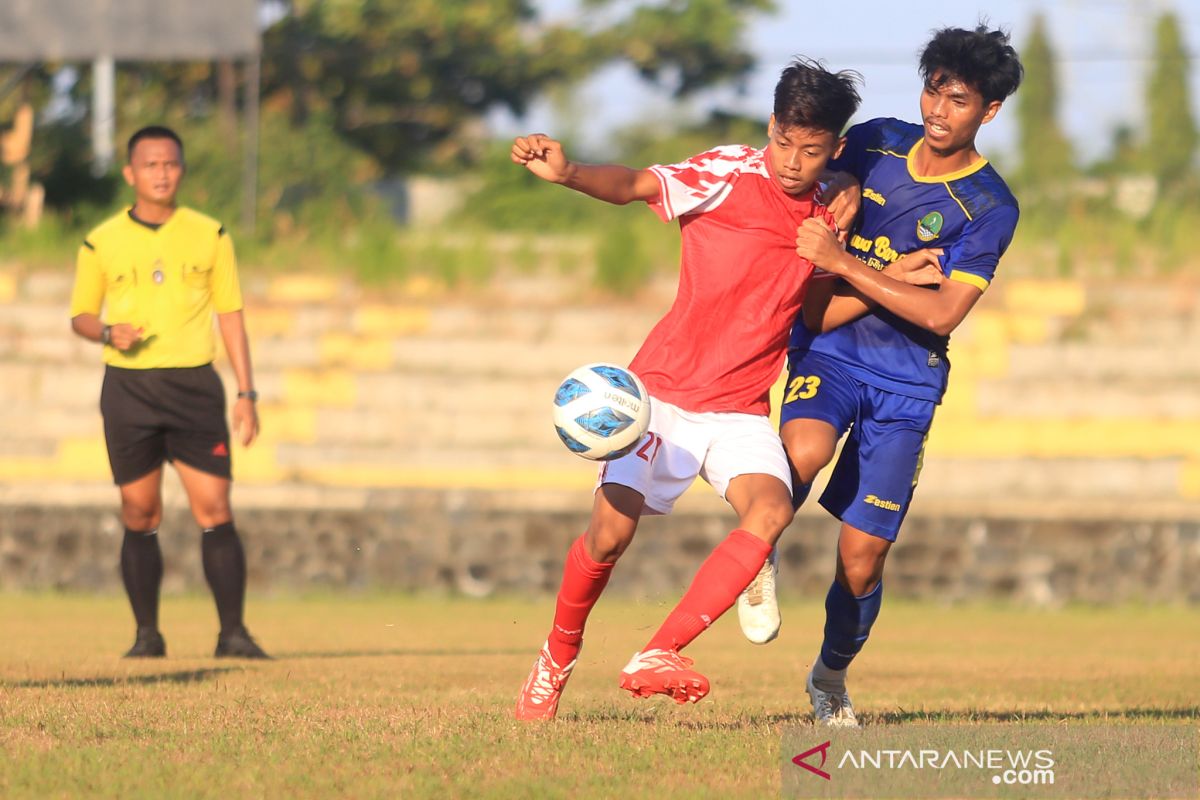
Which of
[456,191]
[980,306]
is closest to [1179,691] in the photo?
[980,306]

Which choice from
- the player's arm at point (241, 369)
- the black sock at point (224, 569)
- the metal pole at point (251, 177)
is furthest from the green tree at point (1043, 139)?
the metal pole at point (251, 177)

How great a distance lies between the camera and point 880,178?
6.71 m

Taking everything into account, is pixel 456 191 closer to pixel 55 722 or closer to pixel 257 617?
pixel 257 617

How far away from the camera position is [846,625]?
22.3 ft

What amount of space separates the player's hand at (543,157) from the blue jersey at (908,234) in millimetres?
1349

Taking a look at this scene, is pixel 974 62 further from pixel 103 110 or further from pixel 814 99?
pixel 103 110

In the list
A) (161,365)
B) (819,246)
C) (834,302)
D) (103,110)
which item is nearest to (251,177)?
(103,110)

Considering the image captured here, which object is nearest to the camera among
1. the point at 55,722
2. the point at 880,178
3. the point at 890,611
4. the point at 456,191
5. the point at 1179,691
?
the point at 55,722

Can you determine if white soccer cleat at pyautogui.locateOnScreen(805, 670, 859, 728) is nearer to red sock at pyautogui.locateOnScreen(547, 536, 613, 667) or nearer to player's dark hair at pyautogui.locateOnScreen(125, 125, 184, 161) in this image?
red sock at pyautogui.locateOnScreen(547, 536, 613, 667)

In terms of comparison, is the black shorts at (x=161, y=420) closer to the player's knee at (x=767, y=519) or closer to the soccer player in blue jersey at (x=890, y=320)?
the soccer player in blue jersey at (x=890, y=320)

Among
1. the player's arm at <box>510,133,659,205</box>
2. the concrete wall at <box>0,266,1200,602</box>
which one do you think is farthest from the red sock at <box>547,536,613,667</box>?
the concrete wall at <box>0,266,1200,602</box>

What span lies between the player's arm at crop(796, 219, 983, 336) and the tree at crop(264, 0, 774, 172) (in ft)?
86.8

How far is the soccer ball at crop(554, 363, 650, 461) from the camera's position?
5953mm

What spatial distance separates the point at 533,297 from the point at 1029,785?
633 inches
